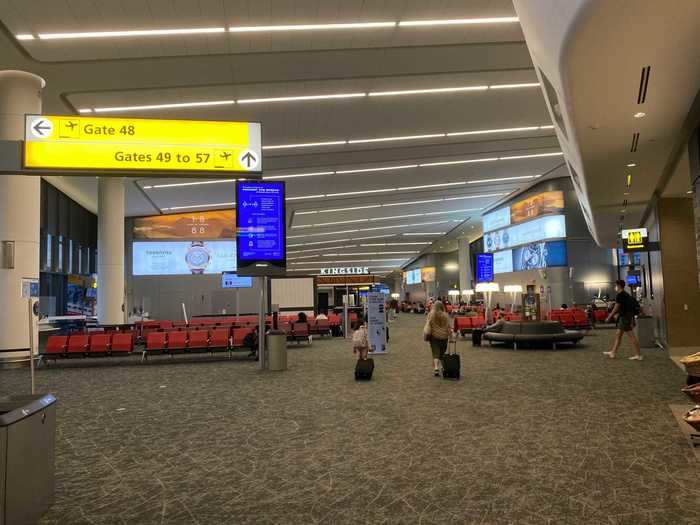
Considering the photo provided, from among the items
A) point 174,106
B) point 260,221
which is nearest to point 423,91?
point 260,221

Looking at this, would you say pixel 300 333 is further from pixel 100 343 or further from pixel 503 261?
pixel 503 261

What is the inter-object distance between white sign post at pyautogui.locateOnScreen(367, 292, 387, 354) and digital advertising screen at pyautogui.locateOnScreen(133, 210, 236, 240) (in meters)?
16.2

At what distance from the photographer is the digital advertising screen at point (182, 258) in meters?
28.9

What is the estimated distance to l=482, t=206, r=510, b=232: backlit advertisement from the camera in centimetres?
3569

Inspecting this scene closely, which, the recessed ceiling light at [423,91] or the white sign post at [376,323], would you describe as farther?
the white sign post at [376,323]

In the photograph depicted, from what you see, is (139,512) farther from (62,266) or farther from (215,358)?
(62,266)

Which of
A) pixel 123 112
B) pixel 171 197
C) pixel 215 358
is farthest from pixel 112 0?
pixel 171 197

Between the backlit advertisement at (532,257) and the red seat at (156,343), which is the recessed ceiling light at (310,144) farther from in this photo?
the backlit advertisement at (532,257)

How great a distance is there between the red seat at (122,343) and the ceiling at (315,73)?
20.3 feet

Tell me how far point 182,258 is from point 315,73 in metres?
19.7

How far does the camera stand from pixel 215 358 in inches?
582

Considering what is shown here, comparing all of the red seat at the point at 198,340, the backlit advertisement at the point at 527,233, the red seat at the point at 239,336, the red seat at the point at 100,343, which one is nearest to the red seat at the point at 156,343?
the red seat at the point at 198,340

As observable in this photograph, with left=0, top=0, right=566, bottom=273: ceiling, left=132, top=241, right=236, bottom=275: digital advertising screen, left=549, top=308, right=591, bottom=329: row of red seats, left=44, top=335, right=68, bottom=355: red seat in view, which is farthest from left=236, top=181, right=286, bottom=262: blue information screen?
left=132, top=241, right=236, bottom=275: digital advertising screen

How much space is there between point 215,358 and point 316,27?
30.6 ft
